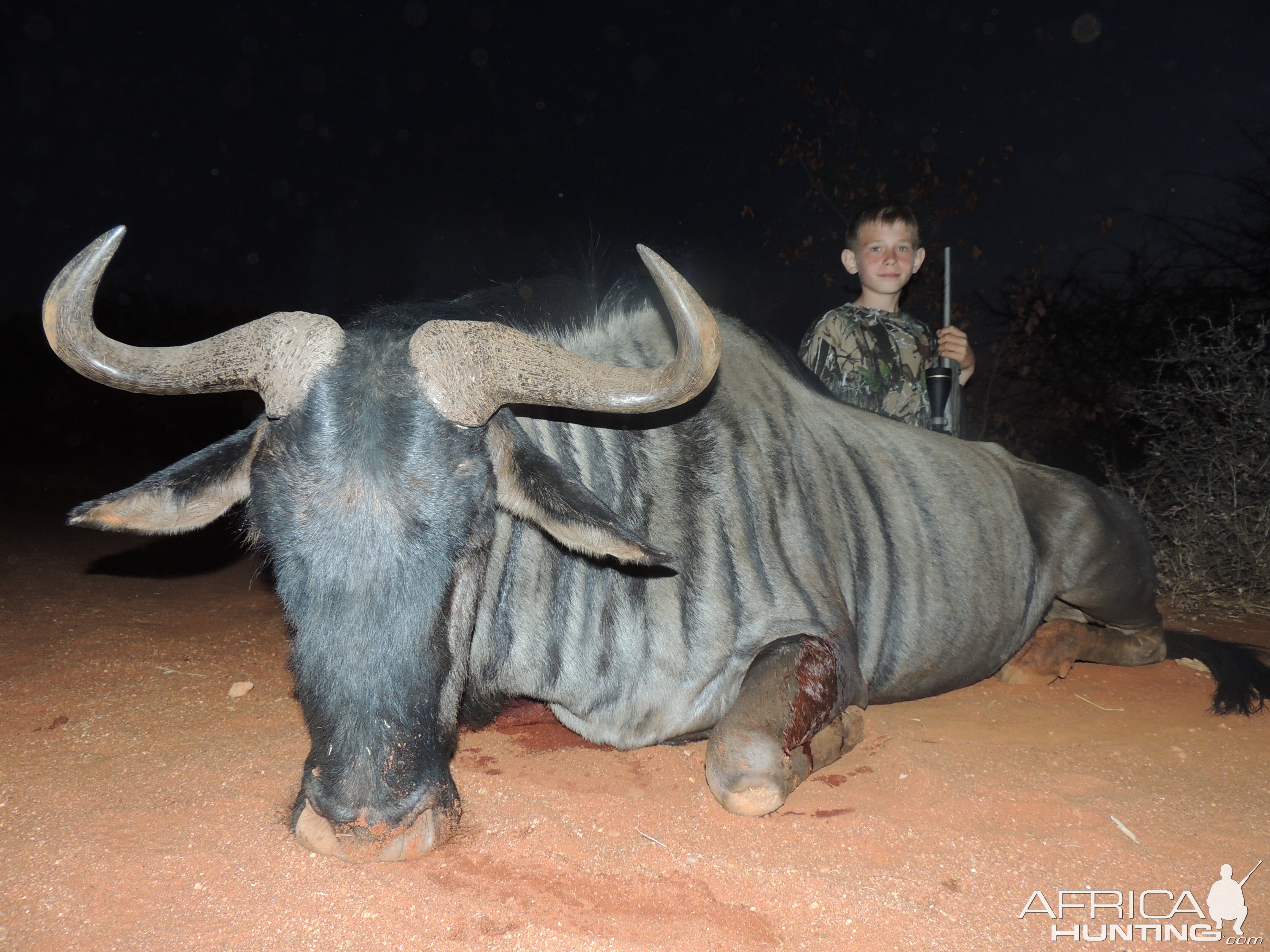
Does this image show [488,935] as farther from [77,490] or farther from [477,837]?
[77,490]

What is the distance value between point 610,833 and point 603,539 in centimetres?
88

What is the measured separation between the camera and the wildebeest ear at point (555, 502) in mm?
2191

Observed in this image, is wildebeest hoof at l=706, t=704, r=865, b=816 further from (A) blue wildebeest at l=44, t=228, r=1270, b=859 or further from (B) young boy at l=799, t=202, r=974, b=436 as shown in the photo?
(B) young boy at l=799, t=202, r=974, b=436

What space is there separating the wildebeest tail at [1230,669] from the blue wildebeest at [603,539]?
0.02 metres

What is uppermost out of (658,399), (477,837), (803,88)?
(803,88)

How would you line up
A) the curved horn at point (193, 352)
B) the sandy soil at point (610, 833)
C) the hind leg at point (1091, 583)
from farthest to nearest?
the hind leg at point (1091, 583)
the curved horn at point (193, 352)
the sandy soil at point (610, 833)

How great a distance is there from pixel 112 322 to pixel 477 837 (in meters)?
19.1

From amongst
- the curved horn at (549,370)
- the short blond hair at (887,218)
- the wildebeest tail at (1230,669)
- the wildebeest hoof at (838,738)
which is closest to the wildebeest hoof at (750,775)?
the wildebeest hoof at (838,738)

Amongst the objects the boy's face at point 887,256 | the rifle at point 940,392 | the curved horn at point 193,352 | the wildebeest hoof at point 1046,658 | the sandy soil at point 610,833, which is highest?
the boy's face at point 887,256

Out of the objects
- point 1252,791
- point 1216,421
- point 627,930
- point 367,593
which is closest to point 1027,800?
point 1252,791

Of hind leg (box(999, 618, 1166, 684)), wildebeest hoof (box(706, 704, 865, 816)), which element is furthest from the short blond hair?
wildebeest hoof (box(706, 704, 865, 816))

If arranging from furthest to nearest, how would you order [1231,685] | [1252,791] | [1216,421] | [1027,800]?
[1216,421], [1231,685], [1252,791], [1027,800]

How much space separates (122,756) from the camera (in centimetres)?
278

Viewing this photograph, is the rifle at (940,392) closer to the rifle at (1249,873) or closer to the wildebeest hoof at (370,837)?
the rifle at (1249,873)
